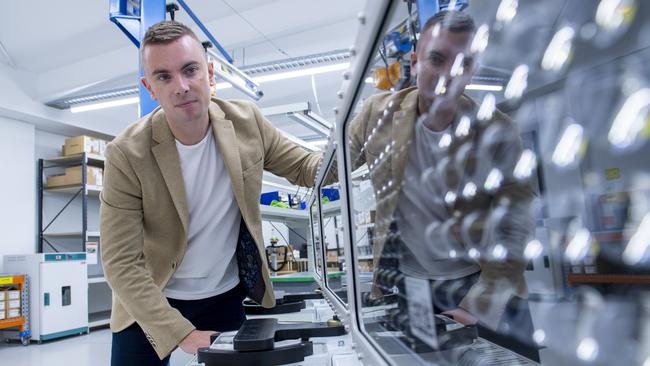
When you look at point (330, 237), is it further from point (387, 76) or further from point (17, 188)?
point (17, 188)

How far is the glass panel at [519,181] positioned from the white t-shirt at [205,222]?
28.2 inches

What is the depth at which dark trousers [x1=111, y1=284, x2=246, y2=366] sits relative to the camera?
1224 mm

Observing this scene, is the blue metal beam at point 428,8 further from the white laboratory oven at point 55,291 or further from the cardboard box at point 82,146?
the cardboard box at point 82,146

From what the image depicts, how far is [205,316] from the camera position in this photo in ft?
4.28

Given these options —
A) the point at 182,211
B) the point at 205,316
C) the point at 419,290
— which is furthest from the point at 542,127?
the point at 205,316

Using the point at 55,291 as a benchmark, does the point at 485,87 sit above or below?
above

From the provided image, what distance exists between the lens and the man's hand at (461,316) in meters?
0.52

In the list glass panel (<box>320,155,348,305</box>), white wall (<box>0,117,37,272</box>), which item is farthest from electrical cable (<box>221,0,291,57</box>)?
glass panel (<box>320,155,348,305</box>)

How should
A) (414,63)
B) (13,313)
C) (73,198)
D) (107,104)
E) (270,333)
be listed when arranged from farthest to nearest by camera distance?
(73,198), (107,104), (13,313), (270,333), (414,63)

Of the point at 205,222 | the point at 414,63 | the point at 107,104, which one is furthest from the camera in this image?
the point at 107,104

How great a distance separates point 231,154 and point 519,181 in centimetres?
95

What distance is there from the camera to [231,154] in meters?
1.23

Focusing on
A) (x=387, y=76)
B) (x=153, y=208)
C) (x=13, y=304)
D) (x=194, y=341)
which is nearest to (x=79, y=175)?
(x=13, y=304)

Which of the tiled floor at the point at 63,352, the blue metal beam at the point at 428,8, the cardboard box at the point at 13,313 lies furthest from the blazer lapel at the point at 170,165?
the cardboard box at the point at 13,313
